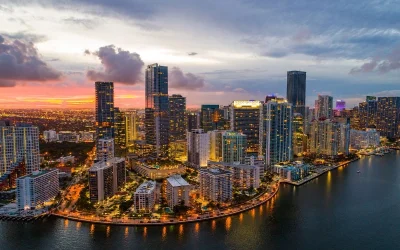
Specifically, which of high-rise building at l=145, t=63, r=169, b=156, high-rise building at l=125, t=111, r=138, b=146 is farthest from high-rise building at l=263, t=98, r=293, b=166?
high-rise building at l=125, t=111, r=138, b=146

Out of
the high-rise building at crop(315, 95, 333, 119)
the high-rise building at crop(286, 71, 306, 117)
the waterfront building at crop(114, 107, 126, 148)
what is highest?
the high-rise building at crop(286, 71, 306, 117)

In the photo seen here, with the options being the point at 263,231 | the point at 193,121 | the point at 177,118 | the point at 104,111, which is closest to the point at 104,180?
the point at 263,231

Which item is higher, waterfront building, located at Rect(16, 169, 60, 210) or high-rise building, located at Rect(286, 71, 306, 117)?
high-rise building, located at Rect(286, 71, 306, 117)

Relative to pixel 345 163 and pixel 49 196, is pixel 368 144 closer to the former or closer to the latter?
pixel 345 163

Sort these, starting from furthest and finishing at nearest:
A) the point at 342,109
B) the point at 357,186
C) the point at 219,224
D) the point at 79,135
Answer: the point at 342,109
the point at 79,135
the point at 357,186
the point at 219,224

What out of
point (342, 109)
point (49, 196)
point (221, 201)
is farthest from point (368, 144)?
point (49, 196)

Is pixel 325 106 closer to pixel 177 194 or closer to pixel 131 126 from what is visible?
pixel 131 126

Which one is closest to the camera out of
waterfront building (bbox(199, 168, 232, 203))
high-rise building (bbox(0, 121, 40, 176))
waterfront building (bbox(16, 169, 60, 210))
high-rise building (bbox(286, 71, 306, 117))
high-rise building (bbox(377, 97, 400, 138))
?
waterfront building (bbox(16, 169, 60, 210))

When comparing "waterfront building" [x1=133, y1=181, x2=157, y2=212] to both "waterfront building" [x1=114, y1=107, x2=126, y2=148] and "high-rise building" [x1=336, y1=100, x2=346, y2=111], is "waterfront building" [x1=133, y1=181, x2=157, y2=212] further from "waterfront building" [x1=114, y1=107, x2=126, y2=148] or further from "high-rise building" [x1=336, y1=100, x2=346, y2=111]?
"high-rise building" [x1=336, y1=100, x2=346, y2=111]
